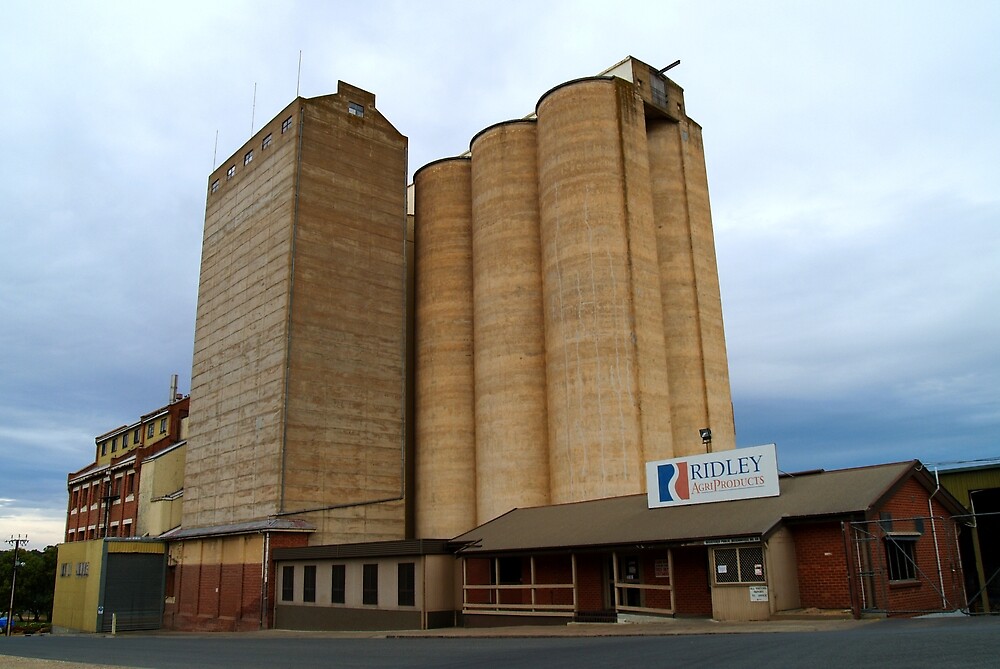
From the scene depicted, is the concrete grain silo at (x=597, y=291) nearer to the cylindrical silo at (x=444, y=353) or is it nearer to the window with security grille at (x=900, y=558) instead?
the cylindrical silo at (x=444, y=353)

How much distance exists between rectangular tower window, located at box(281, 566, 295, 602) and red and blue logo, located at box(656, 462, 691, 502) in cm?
2202

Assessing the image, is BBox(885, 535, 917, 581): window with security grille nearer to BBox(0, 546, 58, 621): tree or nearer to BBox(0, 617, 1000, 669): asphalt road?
BBox(0, 617, 1000, 669): asphalt road

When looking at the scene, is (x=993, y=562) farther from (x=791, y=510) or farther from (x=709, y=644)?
(x=709, y=644)

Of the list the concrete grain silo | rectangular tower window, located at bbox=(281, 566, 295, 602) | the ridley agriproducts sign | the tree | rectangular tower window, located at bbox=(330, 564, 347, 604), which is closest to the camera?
the ridley agriproducts sign

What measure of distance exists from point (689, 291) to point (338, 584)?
2927cm

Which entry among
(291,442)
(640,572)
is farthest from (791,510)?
(291,442)

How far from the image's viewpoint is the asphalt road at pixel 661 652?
43.3ft

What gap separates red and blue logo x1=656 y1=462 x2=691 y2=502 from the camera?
2892 centimetres

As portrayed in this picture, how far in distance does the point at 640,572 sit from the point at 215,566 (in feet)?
96.8

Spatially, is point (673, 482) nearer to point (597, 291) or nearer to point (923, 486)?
point (923, 486)

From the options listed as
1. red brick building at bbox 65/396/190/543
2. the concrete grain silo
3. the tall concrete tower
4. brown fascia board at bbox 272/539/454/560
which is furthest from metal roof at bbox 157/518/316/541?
red brick building at bbox 65/396/190/543

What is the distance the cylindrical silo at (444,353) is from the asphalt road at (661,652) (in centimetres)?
2773

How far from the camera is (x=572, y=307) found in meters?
48.2

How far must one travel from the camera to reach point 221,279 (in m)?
57.2
